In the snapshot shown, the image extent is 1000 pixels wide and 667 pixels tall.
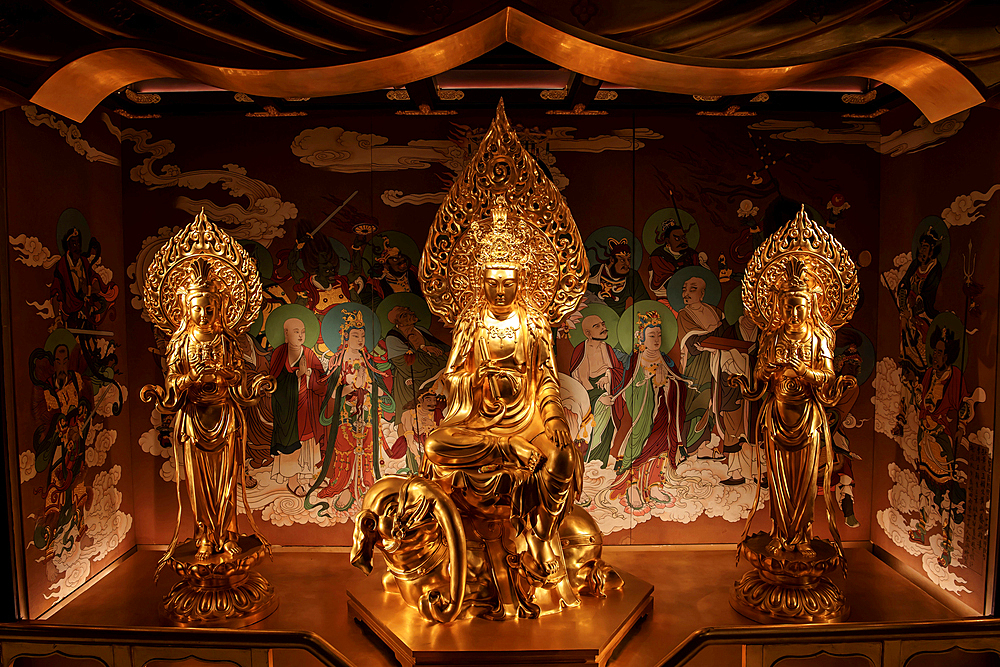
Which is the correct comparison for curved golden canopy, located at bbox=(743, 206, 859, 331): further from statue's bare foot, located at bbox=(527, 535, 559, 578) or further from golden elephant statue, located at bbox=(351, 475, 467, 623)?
golden elephant statue, located at bbox=(351, 475, 467, 623)

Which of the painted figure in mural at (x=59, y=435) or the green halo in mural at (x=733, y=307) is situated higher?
the green halo in mural at (x=733, y=307)

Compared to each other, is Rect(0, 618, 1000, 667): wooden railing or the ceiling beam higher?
the ceiling beam

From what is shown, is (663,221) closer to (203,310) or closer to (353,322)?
(353,322)

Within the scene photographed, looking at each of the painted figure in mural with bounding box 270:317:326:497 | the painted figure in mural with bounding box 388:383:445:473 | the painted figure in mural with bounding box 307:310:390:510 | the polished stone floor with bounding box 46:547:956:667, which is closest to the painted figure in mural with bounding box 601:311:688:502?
the polished stone floor with bounding box 46:547:956:667

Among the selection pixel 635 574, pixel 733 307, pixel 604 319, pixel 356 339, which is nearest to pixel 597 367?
pixel 604 319

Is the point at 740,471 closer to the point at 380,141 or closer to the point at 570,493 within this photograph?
Result: the point at 570,493

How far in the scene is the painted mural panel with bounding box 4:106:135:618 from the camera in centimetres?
322

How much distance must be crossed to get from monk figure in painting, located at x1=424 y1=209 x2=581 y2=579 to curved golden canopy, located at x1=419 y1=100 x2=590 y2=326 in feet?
0.34

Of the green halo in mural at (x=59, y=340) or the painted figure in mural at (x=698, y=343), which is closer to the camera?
the green halo in mural at (x=59, y=340)

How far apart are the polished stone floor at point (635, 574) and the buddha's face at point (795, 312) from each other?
62.1 inches

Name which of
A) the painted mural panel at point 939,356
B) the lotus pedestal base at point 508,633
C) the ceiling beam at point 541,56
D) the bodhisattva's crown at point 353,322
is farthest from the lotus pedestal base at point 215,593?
the painted mural panel at point 939,356

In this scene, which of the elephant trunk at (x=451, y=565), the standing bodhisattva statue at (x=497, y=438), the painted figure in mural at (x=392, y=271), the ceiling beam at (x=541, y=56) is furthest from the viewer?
the painted figure in mural at (x=392, y=271)

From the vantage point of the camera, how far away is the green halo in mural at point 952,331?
3.37m

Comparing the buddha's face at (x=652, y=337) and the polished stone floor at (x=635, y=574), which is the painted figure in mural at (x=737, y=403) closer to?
the buddha's face at (x=652, y=337)
